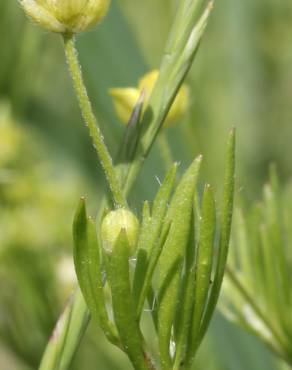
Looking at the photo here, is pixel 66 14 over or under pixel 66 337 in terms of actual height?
over

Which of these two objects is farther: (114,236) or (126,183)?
(126,183)

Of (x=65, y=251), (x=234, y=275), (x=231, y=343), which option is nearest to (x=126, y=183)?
(x=234, y=275)

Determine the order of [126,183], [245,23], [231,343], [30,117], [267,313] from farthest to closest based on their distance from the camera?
[245,23]
[30,117]
[231,343]
[267,313]
[126,183]

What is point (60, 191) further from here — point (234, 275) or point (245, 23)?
point (245, 23)

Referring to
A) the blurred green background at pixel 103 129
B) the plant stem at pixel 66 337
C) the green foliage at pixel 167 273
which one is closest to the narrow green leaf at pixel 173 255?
the green foliage at pixel 167 273

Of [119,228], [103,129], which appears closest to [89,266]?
[119,228]

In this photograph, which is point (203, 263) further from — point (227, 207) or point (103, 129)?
point (103, 129)
